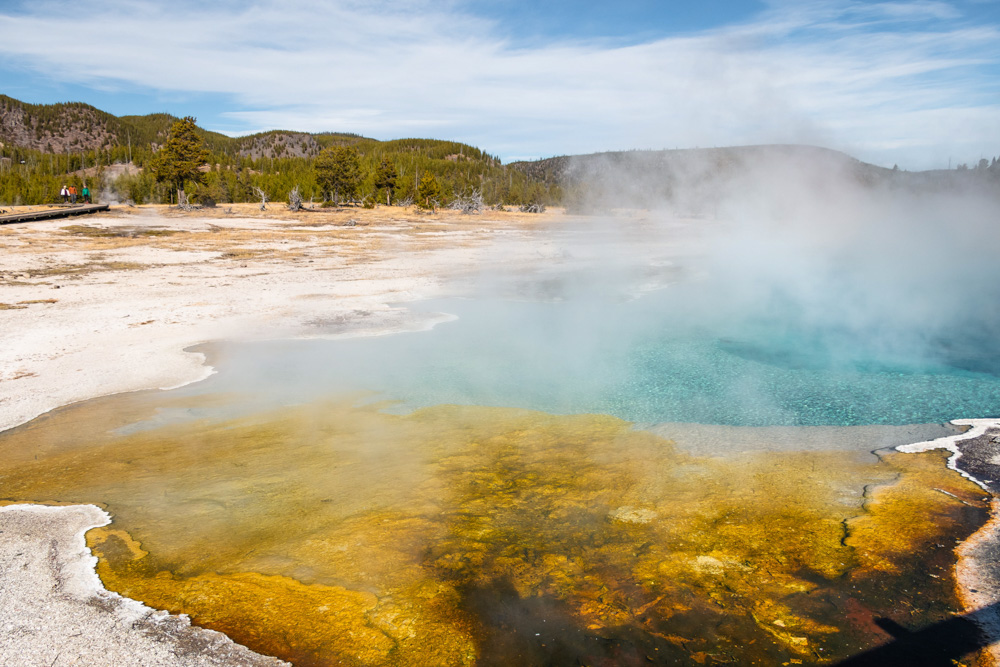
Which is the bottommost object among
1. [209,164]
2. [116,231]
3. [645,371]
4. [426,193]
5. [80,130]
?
[645,371]

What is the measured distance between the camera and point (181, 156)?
40844mm

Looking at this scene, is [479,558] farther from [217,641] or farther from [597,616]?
[217,641]

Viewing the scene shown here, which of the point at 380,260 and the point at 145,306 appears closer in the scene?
the point at 145,306

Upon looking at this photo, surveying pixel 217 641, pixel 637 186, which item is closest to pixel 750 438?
pixel 217 641

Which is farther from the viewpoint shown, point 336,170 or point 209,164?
point 209,164

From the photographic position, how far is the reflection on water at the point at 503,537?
306 centimetres

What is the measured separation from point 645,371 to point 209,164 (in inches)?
3672

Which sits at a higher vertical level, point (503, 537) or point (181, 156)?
point (181, 156)

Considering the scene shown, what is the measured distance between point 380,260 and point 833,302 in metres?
12.7

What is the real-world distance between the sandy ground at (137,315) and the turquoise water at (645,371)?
1.14 meters

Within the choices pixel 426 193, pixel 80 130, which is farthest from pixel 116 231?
pixel 80 130

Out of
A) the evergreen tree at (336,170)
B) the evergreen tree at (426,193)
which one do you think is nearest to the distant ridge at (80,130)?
the evergreen tree at (336,170)

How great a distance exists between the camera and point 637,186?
2052cm

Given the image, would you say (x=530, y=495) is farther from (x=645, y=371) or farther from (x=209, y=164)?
(x=209, y=164)
